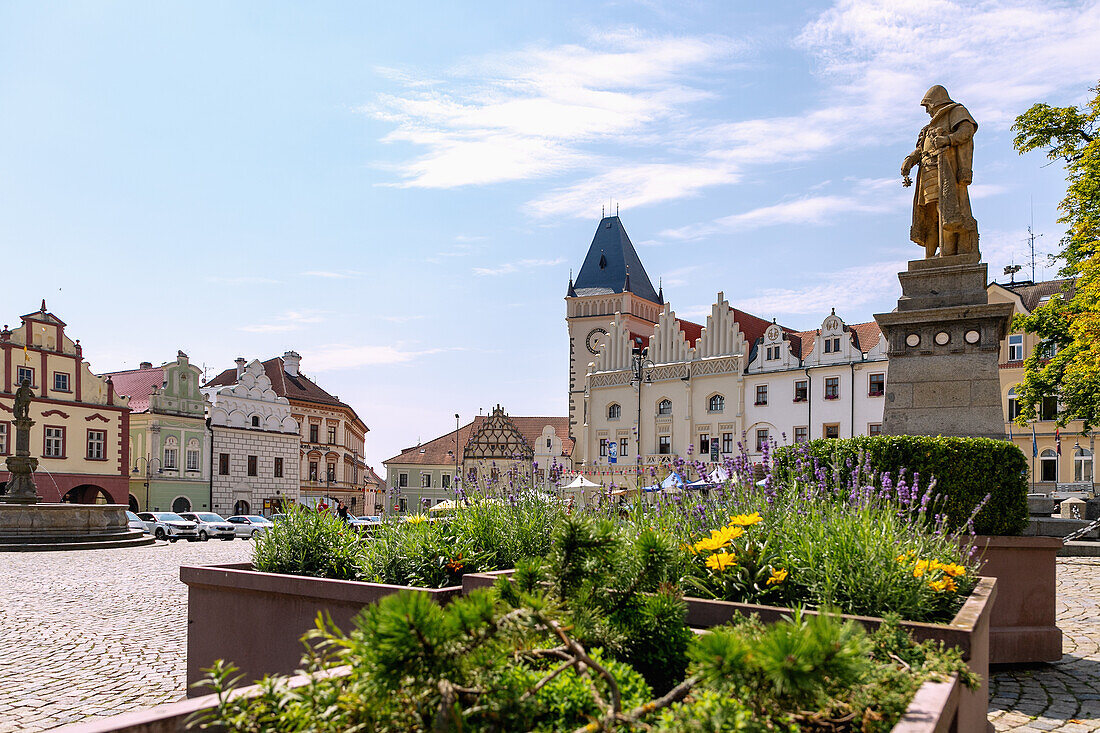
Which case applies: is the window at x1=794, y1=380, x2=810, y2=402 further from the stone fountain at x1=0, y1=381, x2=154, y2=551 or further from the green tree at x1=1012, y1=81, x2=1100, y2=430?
the stone fountain at x1=0, y1=381, x2=154, y2=551

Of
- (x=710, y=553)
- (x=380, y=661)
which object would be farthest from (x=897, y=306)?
(x=380, y=661)

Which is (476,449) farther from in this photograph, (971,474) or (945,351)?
(971,474)

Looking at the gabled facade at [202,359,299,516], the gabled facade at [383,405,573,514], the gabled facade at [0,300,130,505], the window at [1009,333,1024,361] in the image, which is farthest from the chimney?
the window at [1009,333,1024,361]

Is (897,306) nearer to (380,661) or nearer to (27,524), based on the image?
(380,661)

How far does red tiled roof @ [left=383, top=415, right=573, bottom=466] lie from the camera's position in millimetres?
84000

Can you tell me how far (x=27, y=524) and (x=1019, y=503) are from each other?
24540 millimetres

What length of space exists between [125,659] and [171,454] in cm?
5225

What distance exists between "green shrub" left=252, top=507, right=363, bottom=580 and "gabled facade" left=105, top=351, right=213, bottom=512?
5188cm

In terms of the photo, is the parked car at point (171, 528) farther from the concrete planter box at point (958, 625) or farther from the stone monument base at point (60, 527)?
the concrete planter box at point (958, 625)

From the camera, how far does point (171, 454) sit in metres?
55.6

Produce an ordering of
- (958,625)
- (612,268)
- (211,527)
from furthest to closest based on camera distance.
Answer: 1. (612,268)
2. (211,527)
3. (958,625)

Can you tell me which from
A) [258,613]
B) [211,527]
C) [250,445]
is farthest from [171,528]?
[258,613]

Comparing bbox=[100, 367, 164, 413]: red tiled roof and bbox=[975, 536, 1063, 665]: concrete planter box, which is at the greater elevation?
bbox=[100, 367, 164, 413]: red tiled roof

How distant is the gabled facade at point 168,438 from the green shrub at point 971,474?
2097 inches
